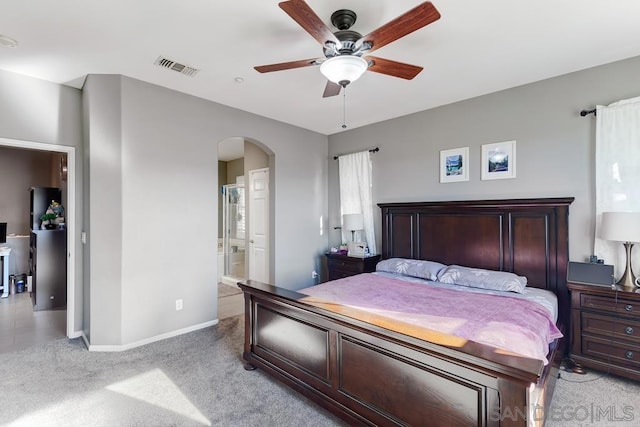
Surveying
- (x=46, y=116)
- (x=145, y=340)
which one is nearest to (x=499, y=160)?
(x=145, y=340)

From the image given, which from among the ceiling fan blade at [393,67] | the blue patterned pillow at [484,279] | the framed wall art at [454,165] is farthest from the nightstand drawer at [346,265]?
the ceiling fan blade at [393,67]

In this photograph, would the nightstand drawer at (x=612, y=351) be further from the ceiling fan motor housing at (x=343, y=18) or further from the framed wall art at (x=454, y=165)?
the ceiling fan motor housing at (x=343, y=18)

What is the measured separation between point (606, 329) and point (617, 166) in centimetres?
144

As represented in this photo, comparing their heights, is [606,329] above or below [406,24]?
below

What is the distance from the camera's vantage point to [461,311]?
90.1 inches

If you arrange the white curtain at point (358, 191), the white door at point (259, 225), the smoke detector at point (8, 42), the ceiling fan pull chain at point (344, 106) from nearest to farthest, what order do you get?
the smoke detector at point (8, 42) → the ceiling fan pull chain at point (344, 106) → the white curtain at point (358, 191) → the white door at point (259, 225)

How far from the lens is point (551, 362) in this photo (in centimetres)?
221

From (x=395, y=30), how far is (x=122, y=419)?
9.92ft

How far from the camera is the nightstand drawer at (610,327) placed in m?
2.49

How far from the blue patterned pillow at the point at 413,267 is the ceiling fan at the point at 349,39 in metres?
2.11

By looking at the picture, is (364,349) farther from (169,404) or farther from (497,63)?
(497,63)

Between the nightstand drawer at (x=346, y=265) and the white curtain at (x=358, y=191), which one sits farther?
the white curtain at (x=358, y=191)

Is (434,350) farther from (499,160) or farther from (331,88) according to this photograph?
(499,160)

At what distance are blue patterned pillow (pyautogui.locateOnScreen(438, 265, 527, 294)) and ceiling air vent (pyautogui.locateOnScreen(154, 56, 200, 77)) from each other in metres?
3.31
